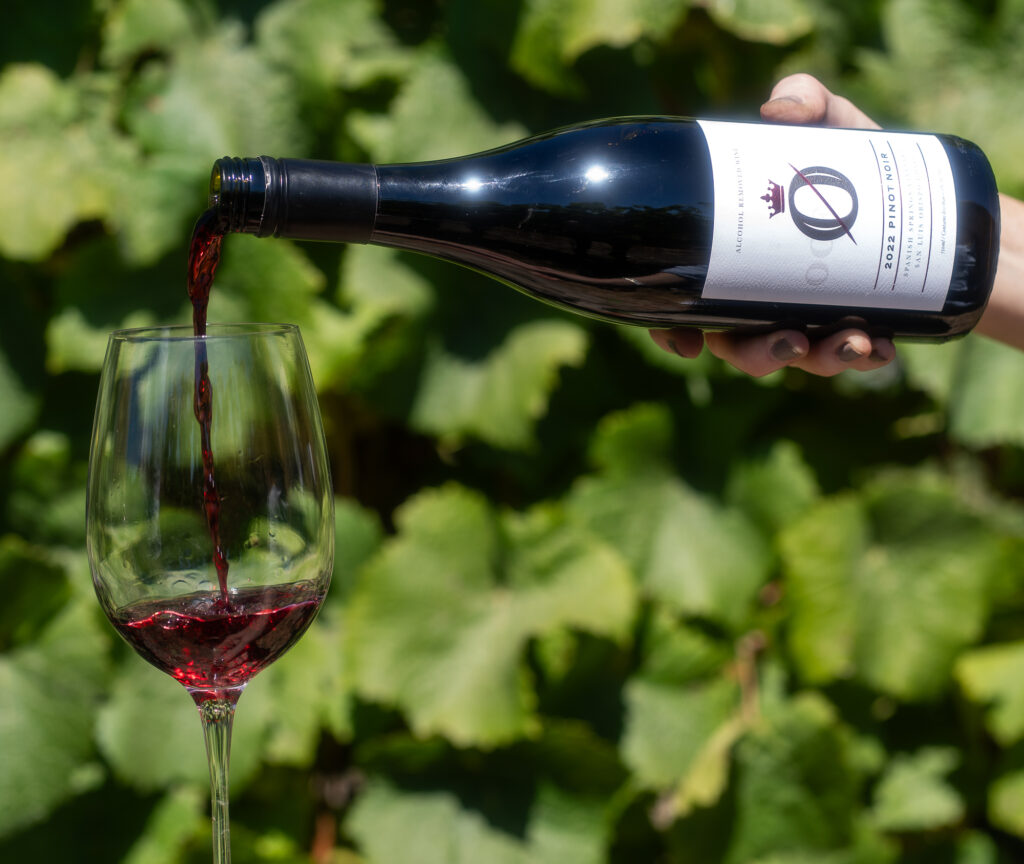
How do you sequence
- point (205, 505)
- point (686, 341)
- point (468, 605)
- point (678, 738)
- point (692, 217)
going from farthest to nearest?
point (678, 738)
point (468, 605)
point (686, 341)
point (692, 217)
point (205, 505)

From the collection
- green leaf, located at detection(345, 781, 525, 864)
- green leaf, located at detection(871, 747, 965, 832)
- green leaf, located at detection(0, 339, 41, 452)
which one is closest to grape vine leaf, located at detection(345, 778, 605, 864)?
green leaf, located at detection(345, 781, 525, 864)

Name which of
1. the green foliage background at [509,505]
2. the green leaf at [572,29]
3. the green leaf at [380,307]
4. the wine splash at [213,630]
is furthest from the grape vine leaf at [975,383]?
the wine splash at [213,630]

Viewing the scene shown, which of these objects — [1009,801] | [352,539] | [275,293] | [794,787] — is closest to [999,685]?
[1009,801]

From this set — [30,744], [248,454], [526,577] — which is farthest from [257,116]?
[248,454]

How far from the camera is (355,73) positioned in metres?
1.57

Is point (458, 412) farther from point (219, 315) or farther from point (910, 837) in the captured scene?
point (910, 837)

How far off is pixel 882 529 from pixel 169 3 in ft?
4.00

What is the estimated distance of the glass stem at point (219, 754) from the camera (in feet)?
2.33

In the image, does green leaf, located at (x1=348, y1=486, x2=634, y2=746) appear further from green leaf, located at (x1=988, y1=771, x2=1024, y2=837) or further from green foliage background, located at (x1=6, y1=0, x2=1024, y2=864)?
green leaf, located at (x1=988, y1=771, x2=1024, y2=837)

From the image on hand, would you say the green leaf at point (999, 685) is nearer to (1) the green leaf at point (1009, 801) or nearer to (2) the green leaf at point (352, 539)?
(1) the green leaf at point (1009, 801)

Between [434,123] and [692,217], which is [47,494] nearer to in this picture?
[434,123]

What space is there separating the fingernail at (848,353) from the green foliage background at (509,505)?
67cm

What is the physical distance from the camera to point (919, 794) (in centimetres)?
173

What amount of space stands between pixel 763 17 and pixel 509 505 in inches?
29.8
